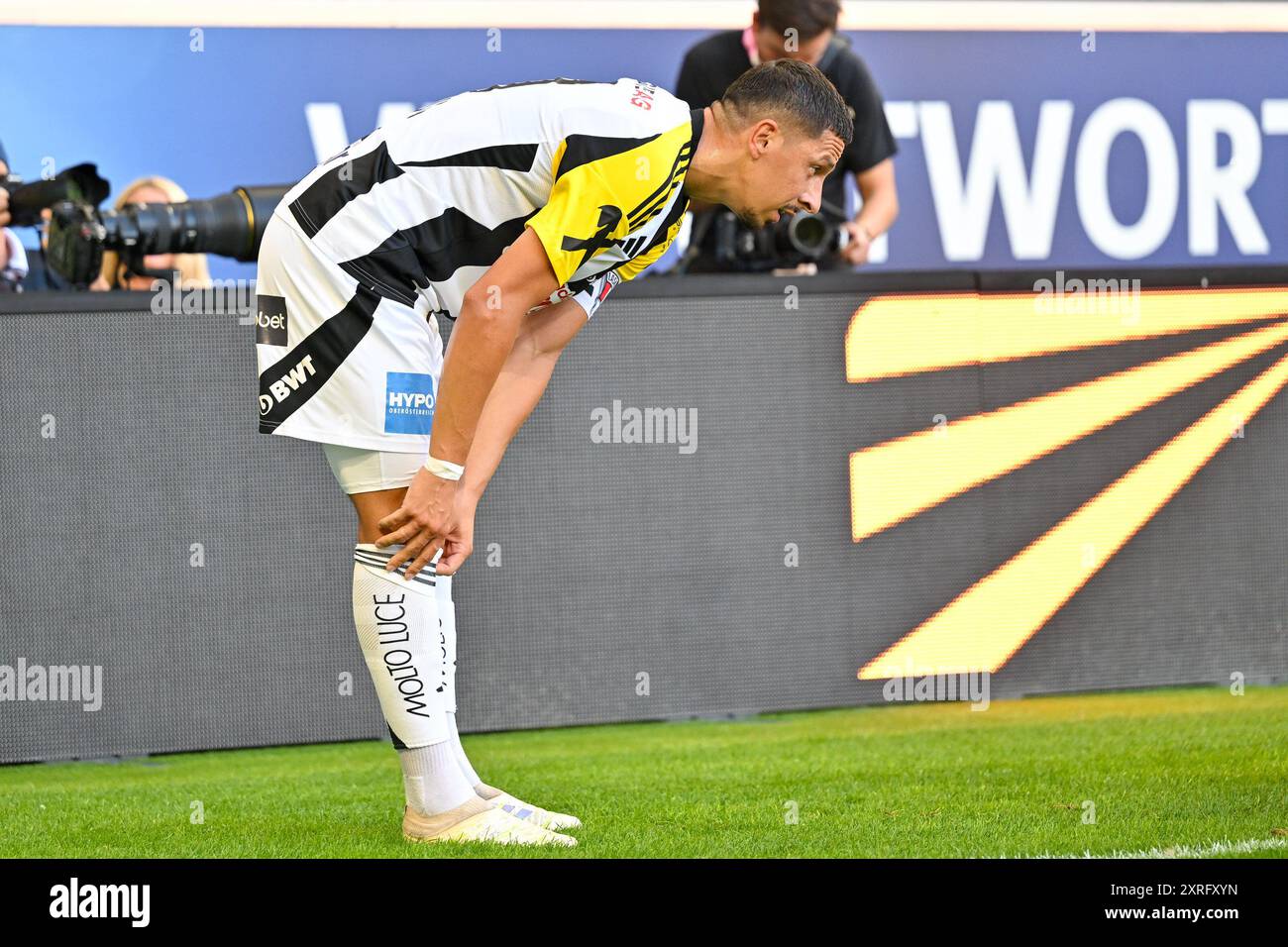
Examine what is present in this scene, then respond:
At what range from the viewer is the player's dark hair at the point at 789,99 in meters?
2.33

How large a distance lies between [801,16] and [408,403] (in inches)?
83.3

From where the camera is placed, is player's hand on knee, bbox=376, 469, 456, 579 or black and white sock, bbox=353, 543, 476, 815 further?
black and white sock, bbox=353, 543, 476, 815

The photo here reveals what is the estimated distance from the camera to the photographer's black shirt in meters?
4.38

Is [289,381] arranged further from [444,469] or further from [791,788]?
[791,788]

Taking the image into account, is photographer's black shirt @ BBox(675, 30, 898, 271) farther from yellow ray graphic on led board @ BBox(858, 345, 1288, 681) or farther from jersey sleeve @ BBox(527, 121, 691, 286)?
jersey sleeve @ BBox(527, 121, 691, 286)

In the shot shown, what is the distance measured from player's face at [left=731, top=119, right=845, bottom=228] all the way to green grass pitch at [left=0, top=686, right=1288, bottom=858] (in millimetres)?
1015

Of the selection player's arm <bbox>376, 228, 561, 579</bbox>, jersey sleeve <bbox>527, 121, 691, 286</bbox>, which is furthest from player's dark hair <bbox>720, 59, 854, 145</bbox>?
player's arm <bbox>376, 228, 561, 579</bbox>

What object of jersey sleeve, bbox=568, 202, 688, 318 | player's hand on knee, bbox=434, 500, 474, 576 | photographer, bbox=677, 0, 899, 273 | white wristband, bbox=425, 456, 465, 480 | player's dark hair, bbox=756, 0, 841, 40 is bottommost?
player's hand on knee, bbox=434, 500, 474, 576

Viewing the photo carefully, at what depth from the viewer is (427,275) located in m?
2.51

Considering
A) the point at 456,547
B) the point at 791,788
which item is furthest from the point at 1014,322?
the point at 456,547

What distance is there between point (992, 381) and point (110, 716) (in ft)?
7.55

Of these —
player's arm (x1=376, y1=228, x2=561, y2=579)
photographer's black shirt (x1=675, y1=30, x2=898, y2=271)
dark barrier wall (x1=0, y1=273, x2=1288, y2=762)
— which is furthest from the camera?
photographer's black shirt (x1=675, y1=30, x2=898, y2=271)
